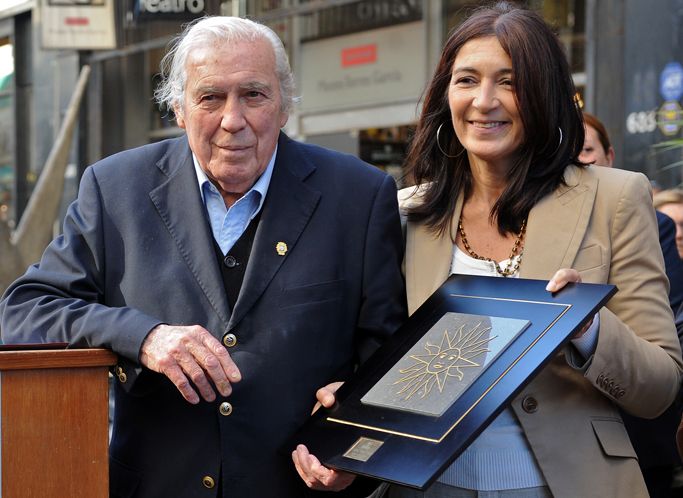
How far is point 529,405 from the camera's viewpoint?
2668 mm

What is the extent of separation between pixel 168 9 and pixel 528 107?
3.43m

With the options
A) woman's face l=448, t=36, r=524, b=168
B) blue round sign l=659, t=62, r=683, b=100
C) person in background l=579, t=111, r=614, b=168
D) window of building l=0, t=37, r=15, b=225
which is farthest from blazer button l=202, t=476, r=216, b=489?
window of building l=0, t=37, r=15, b=225

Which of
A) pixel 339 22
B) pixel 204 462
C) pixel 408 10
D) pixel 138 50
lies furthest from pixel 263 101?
pixel 138 50

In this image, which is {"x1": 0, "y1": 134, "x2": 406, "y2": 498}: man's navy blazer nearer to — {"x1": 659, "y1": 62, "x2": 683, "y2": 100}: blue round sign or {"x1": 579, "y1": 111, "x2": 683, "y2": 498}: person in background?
{"x1": 579, "y1": 111, "x2": 683, "y2": 498}: person in background

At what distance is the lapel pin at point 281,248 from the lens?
283 cm

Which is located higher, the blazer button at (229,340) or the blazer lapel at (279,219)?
the blazer lapel at (279,219)

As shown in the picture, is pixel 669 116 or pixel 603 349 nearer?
pixel 603 349

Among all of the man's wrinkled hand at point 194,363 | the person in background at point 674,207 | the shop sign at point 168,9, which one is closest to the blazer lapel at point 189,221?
the man's wrinkled hand at point 194,363

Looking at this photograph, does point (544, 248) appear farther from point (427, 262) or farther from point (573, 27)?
point (573, 27)

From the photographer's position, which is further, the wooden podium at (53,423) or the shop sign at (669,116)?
the shop sign at (669,116)

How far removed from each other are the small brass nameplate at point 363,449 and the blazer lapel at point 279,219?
0.50 meters

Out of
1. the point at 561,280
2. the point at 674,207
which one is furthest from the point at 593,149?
the point at 561,280

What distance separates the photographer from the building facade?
23.9ft

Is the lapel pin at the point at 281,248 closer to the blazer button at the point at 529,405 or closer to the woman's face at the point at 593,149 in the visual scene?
the blazer button at the point at 529,405
